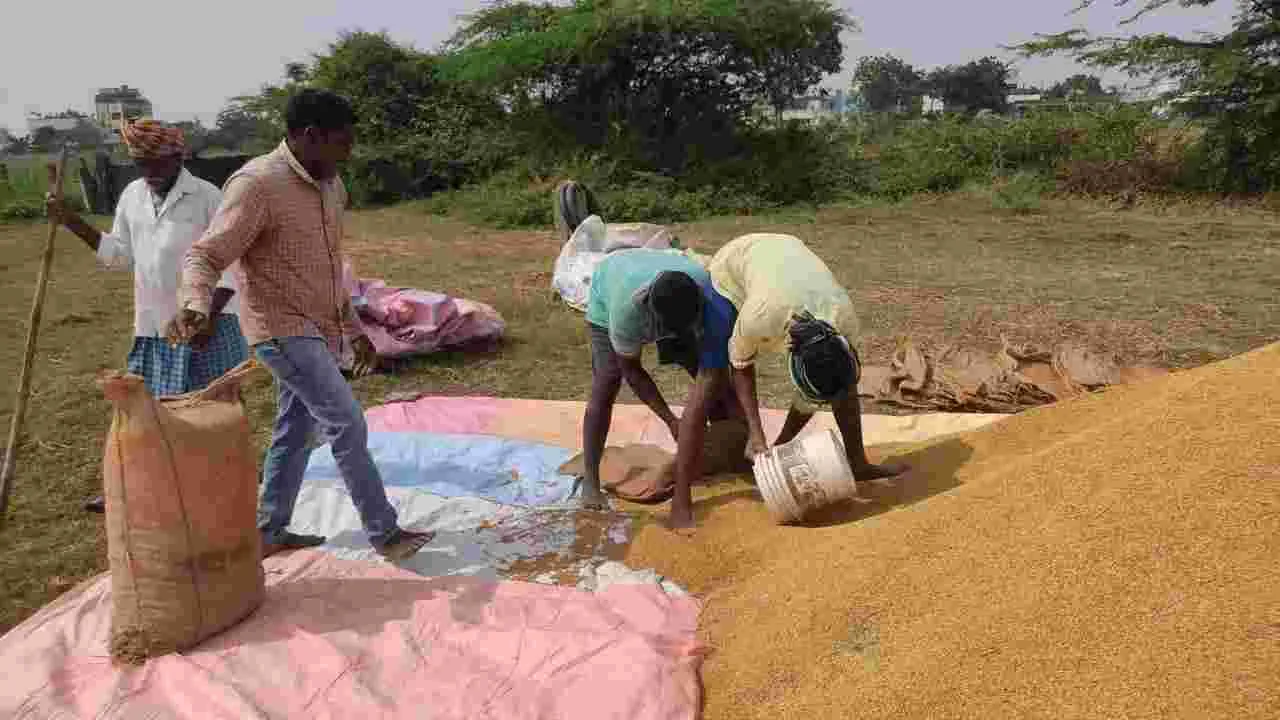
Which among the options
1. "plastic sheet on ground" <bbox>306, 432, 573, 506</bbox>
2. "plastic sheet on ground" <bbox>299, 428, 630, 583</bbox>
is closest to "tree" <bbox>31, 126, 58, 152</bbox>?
"plastic sheet on ground" <bbox>306, 432, 573, 506</bbox>

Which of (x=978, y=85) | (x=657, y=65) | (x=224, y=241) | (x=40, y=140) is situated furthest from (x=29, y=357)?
(x=978, y=85)

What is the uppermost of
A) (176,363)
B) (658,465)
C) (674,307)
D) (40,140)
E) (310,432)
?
(40,140)

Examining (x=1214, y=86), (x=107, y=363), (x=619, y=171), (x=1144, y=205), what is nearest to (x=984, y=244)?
(x=1144, y=205)

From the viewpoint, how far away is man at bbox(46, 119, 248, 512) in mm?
2615

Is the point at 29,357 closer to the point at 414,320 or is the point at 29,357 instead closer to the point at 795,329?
the point at 795,329

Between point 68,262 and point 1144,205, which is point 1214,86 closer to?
point 1144,205

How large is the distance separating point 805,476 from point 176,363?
1900mm

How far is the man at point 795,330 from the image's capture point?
2.40 m

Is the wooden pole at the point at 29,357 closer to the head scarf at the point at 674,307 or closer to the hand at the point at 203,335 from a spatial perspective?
the hand at the point at 203,335

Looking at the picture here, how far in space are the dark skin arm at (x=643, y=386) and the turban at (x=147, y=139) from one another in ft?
4.76

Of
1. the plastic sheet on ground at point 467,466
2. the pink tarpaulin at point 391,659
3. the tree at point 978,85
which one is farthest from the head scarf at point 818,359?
the tree at point 978,85

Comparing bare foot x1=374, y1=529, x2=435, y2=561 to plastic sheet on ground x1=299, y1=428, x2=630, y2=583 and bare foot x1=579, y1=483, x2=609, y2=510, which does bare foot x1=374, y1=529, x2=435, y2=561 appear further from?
bare foot x1=579, y1=483, x2=609, y2=510

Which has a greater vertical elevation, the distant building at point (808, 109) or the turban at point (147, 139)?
the distant building at point (808, 109)

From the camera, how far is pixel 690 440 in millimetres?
2666
